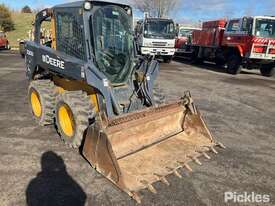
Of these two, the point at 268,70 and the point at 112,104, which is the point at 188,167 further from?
the point at 268,70

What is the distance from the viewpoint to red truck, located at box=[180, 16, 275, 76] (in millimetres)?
15898

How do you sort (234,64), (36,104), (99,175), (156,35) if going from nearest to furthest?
(99,175) < (36,104) < (234,64) < (156,35)

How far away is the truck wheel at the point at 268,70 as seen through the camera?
1780 cm

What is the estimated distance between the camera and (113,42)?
6047mm

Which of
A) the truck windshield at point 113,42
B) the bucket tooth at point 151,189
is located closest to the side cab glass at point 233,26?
the truck windshield at point 113,42

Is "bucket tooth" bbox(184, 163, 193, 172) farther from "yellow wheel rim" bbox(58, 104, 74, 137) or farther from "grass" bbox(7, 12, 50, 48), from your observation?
"grass" bbox(7, 12, 50, 48)

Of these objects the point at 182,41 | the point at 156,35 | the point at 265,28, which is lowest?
the point at 182,41

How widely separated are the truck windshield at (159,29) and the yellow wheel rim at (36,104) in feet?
43.8

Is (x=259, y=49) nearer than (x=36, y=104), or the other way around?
(x=36, y=104)

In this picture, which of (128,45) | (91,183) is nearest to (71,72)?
(128,45)

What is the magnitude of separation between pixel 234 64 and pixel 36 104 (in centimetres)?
1310

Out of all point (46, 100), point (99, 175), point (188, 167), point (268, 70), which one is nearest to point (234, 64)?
point (268, 70)

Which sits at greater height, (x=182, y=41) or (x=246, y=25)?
(x=246, y=25)

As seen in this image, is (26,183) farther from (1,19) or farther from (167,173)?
(1,19)
